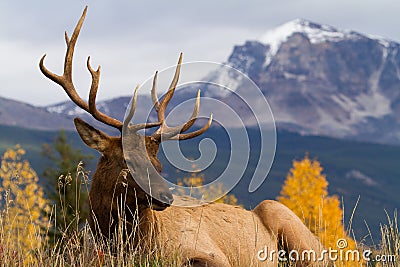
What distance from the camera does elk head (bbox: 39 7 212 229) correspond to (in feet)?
22.9

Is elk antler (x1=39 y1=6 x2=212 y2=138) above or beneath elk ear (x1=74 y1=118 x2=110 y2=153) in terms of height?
above

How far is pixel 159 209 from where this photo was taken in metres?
6.72

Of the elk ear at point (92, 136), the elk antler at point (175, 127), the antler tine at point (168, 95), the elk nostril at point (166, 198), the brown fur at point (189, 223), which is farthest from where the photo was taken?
the antler tine at point (168, 95)

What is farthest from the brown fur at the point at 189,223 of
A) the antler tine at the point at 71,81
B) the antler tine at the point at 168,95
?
the antler tine at the point at 168,95

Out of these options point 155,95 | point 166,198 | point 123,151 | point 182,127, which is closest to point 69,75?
point 155,95

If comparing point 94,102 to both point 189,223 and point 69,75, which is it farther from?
point 189,223

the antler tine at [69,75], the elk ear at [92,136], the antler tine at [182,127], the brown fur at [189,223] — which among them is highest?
the antler tine at [69,75]

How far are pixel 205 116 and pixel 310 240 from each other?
2.09 m

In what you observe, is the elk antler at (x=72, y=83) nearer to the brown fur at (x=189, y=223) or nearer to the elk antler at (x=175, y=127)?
the brown fur at (x=189, y=223)

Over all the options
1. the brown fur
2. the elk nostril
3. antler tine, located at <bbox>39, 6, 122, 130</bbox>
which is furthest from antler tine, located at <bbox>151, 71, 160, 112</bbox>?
the elk nostril

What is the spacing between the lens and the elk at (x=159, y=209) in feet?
22.7

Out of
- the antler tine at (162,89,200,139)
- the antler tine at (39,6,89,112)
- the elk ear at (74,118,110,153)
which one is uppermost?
the antler tine at (39,6,89,112)

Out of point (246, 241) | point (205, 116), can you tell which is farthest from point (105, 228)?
point (205, 116)

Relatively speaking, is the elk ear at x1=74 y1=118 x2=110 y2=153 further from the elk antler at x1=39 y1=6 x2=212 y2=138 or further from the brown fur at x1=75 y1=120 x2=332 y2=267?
the elk antler at x1=39 y1=6 x2=212 y2=138
